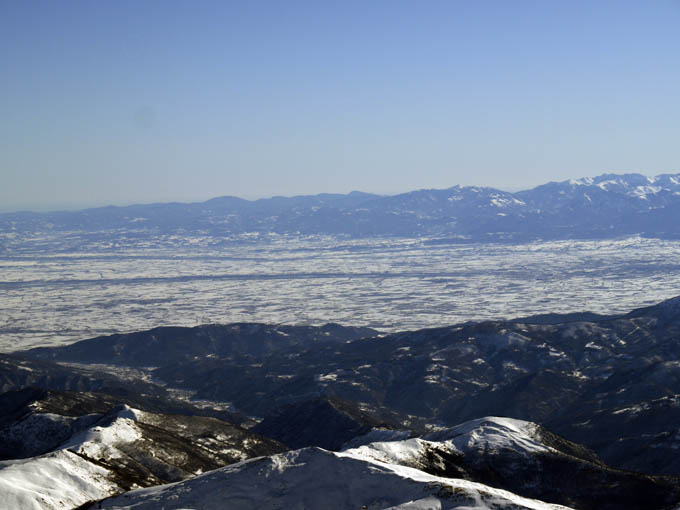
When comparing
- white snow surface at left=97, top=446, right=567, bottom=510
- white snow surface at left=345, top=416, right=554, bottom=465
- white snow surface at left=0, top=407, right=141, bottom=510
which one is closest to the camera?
white snow surface at left=97, top=446, right=567, bottom=510

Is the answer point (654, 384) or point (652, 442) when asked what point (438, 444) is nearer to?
point (652, 442)

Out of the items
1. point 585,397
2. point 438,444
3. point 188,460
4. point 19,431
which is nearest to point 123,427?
point 188,460

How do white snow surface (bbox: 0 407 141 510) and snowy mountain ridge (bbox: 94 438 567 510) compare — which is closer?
snowy mountain ridge (bbox: 94 438 567 510)

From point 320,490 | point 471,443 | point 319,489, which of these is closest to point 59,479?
point 319,489

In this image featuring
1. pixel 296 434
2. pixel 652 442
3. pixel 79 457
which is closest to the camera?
pixel 79 457

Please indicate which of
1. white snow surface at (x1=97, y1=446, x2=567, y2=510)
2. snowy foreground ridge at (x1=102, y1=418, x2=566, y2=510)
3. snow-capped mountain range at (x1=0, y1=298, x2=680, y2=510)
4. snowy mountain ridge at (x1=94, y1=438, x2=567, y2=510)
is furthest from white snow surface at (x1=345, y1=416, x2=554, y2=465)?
white snow surface at (x1=97, y1=446, x2=567, y2=510)

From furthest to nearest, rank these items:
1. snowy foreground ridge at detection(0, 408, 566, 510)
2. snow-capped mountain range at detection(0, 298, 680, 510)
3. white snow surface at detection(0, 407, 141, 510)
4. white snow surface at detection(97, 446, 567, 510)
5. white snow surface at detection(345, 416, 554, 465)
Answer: white snow surface at detection(345, 416, 554, 465) < white snow surface at detection(0, 407, 141, 510) < snow-capped mountain range at detection(0, 298, 680, 510) < snowy foreground ridge at detection(0, 408, 566, 510) < white snow surface at detection(97, 446, 567, 510)

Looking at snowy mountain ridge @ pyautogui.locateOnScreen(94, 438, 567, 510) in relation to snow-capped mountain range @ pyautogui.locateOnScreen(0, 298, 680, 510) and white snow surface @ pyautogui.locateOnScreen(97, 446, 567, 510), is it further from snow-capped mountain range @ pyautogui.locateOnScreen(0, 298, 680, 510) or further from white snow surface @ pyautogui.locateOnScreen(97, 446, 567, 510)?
snow-capped mountain range @ pyautogui.locateOnScreen(0, 298, 680, 510)
